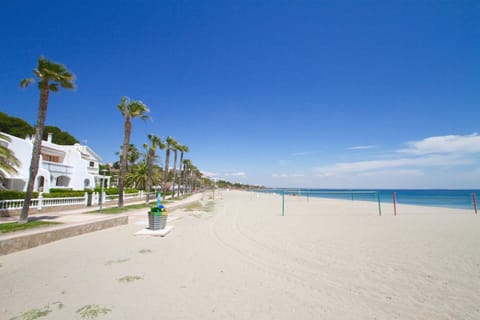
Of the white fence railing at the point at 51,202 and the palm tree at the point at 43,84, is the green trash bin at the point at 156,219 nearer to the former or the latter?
the palm tree at the point at 43,84

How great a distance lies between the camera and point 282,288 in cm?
403

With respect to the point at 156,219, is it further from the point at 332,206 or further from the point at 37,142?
the point at 332,206

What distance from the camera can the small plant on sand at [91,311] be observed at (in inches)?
121

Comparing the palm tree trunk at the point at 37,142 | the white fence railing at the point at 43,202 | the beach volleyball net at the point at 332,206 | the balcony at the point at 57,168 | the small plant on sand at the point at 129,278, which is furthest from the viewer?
the balcony at the point at 57,168

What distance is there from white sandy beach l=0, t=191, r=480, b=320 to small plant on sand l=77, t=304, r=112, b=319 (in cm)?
8

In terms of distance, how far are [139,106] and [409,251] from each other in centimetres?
1967

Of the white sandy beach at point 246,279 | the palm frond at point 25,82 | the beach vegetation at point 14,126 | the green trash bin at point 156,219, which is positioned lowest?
the white sandy beach at point 246,279

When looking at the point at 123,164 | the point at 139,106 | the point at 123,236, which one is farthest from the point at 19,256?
the point at 139,106

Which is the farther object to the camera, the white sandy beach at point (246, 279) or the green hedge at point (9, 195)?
the green hedge at point (9, 195)

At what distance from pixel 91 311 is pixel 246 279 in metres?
2.77

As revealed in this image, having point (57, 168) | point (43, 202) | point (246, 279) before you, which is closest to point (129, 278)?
point (246, 279)

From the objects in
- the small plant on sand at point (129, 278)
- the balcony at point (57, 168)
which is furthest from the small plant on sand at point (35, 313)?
the balcony at point (57, 168)

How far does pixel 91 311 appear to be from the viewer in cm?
318

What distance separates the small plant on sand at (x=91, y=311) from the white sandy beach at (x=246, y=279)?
0.28 ft
